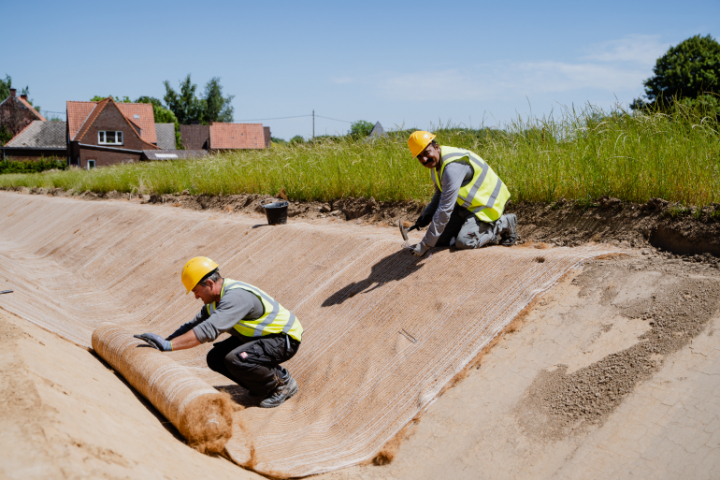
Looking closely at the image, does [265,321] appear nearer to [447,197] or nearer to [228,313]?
[228,313]

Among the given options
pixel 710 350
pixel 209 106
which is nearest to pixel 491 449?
pixel 710 350

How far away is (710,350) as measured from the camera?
10.6ft

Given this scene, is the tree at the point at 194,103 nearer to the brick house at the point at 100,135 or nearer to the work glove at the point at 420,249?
the brick house at the point at 100,135

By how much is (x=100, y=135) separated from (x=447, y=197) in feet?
130

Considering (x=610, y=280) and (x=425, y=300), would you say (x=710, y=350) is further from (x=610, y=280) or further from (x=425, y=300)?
(x=425, y=300)

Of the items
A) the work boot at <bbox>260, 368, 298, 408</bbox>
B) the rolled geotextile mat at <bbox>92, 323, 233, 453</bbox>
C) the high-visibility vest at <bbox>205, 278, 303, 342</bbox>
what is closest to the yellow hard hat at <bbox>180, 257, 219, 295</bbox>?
the high-visibility vest at <bbox>205, 278, 303, 342</bbox>

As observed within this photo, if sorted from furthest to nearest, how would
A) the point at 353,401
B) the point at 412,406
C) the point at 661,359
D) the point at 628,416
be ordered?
the point at 353,401 → the point at 412,406 → the point at 661,359 → the point at 628,416

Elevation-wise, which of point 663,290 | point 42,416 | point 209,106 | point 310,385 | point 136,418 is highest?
point 209,106

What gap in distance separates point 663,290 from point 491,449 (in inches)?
→ 73.3

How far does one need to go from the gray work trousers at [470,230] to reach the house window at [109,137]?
129ft

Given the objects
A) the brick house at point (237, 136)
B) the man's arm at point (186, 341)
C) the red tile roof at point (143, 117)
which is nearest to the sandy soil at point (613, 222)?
the man's arm at point (186, 341)

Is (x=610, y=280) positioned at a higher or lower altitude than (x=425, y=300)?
higher

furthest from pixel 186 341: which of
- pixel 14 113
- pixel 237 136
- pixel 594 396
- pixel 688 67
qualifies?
pixel 14 113

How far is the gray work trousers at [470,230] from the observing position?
17.1 ft
